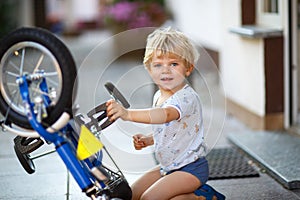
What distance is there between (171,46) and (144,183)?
858mm

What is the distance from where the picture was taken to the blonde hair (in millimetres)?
3465

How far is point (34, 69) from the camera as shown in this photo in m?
3.17

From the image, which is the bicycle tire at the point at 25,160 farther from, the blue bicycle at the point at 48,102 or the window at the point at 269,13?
the window at the point at 269,13

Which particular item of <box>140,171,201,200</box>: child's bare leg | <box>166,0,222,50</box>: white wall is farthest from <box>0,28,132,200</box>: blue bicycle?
<box>166,0,222,50</box>: white wall

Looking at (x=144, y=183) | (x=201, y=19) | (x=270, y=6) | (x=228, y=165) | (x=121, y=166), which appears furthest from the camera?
(x=201, y=19)

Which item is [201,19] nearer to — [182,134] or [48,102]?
[182,134]

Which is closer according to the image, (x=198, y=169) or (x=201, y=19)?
(x=198, y=169)

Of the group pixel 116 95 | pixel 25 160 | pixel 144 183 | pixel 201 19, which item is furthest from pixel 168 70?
pixel 201 19

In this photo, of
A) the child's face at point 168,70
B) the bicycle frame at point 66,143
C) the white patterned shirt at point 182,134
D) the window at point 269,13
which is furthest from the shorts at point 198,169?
the window at point 269,13

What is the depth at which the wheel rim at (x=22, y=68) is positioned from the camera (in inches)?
122

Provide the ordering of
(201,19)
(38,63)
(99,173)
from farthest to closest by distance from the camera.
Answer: (201,19), (38,63), (99,173)

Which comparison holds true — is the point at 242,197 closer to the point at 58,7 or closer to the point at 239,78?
the point at 239,78

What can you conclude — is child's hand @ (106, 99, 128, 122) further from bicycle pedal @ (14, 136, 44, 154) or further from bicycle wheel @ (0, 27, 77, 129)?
bicycle pedal @ (14, 136, 44, 154)

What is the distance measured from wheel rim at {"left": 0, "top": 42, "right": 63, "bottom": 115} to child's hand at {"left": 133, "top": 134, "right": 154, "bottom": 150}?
62cm
